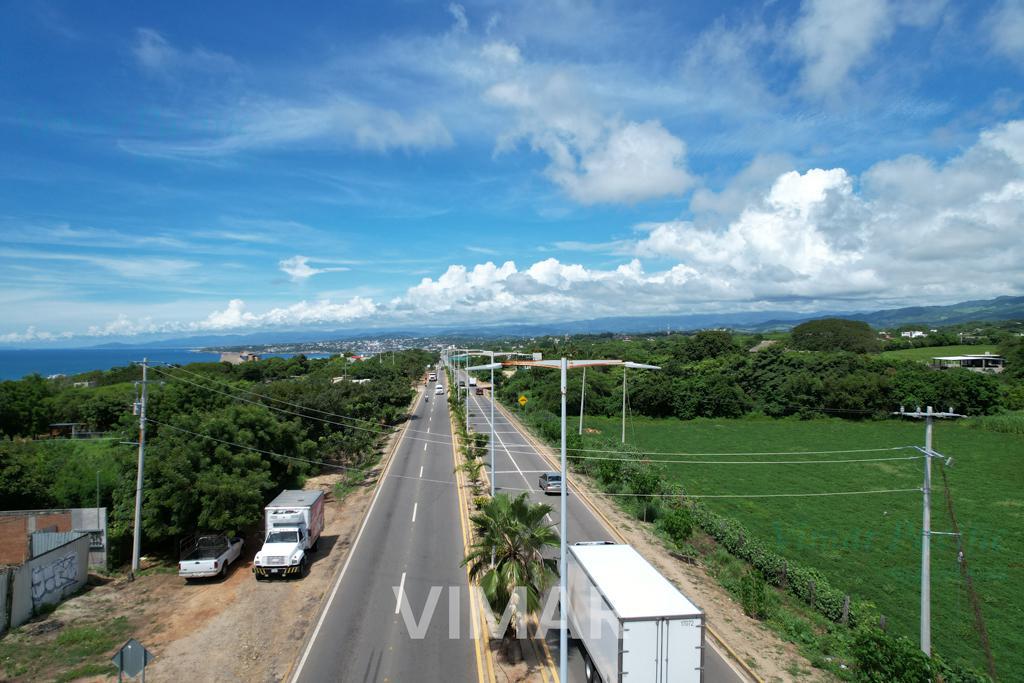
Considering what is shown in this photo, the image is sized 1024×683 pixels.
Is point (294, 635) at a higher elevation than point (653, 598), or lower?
lower

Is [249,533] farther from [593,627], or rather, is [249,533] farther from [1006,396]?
[1006,396]

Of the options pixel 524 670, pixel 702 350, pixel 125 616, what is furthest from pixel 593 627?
pixel 702 350

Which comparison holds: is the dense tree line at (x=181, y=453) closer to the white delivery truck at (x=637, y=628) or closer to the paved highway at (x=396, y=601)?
the paved highway at (x=396, y=601)

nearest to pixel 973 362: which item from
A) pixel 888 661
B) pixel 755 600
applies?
pixel 755 600

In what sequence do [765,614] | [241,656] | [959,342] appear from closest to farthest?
[241,656] < [765,614] < [959,342]

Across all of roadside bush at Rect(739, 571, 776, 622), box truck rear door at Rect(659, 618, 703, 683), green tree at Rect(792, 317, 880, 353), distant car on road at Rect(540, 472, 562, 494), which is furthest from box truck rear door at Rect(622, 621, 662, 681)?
green tree at Rect(792, 317, 880, 353)

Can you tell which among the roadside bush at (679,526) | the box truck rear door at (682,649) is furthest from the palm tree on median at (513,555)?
the roadside bush at (679,526)

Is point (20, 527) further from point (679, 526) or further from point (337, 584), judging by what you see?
point (679, 526)
